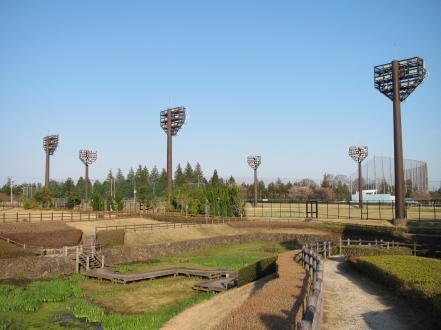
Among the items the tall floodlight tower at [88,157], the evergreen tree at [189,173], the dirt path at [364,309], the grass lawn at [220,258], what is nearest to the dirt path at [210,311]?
the dirt path at [364,309]

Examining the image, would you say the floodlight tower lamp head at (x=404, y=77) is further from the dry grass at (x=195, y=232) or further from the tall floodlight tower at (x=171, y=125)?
the tall floodlight tower at (x=171, y=125)

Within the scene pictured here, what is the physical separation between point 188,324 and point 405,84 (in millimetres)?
42401

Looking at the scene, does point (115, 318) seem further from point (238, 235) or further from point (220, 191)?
point (220, 191)

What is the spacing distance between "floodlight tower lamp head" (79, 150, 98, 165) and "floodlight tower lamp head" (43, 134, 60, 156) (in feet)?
19.1

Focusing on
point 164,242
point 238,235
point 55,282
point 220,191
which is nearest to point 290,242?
point 238,235

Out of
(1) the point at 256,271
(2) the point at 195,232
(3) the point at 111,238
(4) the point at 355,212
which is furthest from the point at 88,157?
(1) the point at 256,271

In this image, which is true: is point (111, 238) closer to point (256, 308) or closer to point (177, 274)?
point (177, 274)

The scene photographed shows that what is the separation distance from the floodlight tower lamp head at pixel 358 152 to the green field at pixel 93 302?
5194cm

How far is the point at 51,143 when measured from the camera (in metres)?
87.7

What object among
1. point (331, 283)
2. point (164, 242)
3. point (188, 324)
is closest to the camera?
point (188, 324)

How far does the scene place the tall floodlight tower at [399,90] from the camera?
48.7 m

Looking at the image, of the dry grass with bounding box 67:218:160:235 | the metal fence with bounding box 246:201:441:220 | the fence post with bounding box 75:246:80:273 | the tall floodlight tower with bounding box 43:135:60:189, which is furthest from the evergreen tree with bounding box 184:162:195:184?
the fence post with bounding box 75:246:80:273

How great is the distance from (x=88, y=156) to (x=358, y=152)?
54.0 metres

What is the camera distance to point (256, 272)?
25.2m
